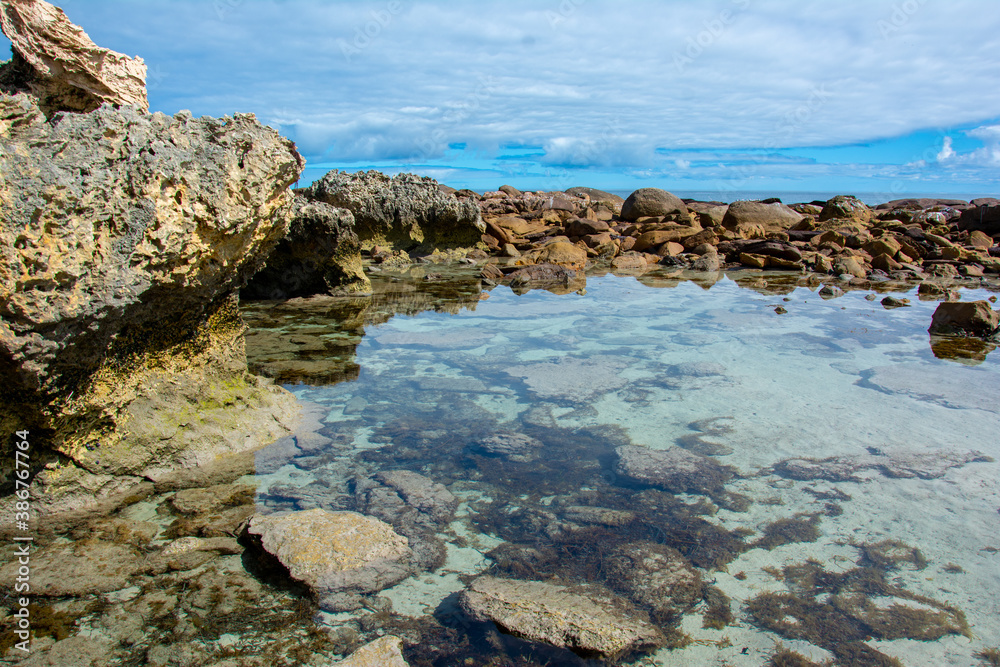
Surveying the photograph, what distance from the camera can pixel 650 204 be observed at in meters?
19.2

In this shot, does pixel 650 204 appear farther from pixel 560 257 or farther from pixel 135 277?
pixel 135 277

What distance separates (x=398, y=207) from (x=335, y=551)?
10.5 meters

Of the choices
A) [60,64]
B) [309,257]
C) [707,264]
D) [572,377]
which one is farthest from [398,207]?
[60,64]

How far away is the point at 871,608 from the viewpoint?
2.47 m

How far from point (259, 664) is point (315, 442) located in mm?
1906

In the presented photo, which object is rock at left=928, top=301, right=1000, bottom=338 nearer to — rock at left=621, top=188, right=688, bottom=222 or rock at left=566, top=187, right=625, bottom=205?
rock at left=621, top=188, right=688, bottom=222

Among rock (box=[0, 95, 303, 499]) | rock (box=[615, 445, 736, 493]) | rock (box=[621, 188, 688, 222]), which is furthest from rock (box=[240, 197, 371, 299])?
rock (box=[621, 188, 688, 222])

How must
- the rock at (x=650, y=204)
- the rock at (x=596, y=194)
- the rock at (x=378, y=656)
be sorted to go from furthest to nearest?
1. the rock at (x=596, y=194)
2. the rock at (x=650, y=204)
3. the rock at (x=378, y=656)

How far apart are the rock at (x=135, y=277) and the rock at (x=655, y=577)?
7.53 feet

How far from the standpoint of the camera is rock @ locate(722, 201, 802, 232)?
16469 millimetres

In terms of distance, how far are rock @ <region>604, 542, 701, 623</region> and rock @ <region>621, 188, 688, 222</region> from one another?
17096 millimetres

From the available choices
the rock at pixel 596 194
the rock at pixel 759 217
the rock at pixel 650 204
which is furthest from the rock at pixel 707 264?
the rock at pixel 596 194

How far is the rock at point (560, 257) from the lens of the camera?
12.4 metres

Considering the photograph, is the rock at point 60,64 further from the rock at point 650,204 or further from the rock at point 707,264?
the rock at point 650,204
